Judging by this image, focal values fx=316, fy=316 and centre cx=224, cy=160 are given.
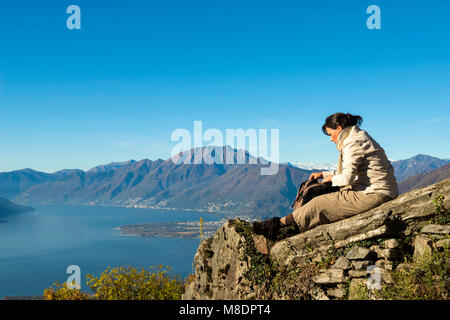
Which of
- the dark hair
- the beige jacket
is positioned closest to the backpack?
the beige jacket

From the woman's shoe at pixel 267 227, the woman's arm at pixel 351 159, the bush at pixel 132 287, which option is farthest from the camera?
the bush at pixel 132 287

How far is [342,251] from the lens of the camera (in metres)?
7.08

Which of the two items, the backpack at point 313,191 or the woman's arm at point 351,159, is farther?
the backpack at point 313,191

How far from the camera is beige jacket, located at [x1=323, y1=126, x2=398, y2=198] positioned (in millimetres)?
7109

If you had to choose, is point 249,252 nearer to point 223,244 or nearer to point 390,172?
point 223,244

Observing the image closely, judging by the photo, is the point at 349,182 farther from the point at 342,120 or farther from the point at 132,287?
the point at 132,287

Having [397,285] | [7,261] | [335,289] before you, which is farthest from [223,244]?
[7,261]

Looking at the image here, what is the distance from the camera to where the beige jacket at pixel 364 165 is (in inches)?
280

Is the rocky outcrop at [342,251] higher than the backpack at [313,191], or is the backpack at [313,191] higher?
the backpack at [313,191]

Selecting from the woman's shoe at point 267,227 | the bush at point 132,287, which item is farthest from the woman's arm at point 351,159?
the bush at point 132,287

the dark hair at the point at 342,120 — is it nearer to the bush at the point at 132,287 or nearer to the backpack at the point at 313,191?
the backpack at the point at 313,191

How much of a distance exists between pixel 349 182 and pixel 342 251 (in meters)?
1.56

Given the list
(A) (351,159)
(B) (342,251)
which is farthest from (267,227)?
(A) (351,159)
